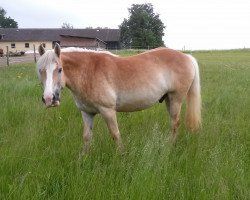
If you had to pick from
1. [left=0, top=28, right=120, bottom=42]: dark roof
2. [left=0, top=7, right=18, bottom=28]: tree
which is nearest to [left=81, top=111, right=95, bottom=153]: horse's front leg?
[left=0, top=28, right=120, bottom=42]: dark roof

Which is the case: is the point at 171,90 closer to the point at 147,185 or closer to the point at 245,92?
the point at 147,185

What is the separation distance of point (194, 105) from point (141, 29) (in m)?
65.1

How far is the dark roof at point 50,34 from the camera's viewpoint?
77562 millimetres

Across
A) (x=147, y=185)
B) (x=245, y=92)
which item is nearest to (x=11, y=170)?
(x=147, y=185)

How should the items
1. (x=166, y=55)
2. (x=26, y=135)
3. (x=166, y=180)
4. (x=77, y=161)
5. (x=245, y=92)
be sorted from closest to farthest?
(x=166, y=180)
(x=77, y=161)
(x=26, y=135)
(x=166, y=55)
(x=245, y=92)

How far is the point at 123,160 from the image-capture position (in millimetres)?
4113

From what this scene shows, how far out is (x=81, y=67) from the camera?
15.6 ft

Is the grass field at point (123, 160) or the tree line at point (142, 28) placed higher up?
the tree line at point (142, 28)

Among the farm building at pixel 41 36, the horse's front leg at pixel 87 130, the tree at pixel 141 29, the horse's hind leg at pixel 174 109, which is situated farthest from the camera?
the farm building at pixel 41 36

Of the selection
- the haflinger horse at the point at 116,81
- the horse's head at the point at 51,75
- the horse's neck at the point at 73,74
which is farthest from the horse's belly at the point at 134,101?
the horse's head at the point at 51,75

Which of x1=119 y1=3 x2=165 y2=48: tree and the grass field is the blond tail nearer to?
the grass field

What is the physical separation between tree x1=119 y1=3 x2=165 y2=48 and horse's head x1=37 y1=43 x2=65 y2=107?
208 feet

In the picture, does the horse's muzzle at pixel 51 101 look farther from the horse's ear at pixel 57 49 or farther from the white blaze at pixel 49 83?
the horse's ear at pixel 57 49

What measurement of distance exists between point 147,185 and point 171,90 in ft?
8.79
